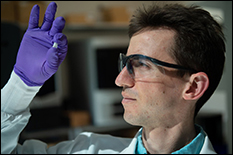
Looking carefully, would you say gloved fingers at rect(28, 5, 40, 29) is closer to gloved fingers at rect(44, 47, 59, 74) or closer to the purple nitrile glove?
the purple nitrile glove

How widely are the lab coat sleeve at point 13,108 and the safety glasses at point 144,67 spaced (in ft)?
1.10

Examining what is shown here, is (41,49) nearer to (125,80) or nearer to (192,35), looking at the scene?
(125,80)

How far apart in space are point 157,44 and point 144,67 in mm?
89

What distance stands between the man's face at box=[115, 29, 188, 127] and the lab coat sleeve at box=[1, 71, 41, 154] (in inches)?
13.0

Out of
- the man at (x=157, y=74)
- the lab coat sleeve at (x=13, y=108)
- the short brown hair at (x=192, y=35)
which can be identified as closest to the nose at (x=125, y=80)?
the man at (x=157, y=74)

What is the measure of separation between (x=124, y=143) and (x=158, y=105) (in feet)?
1.10

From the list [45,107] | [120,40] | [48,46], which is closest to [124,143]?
[48,46]

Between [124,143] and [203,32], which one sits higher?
[203,32]

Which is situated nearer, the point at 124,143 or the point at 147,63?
the point at 147,63

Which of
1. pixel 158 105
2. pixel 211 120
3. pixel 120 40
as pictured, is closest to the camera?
pixel 158 105

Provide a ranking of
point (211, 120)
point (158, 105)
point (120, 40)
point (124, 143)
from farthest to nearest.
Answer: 1. point (120, 40)
2. point (211, 120)
3. point (124, 143)
4. point (158, 105)

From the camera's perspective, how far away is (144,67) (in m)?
0.91

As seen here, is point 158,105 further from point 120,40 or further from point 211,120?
point 120,40

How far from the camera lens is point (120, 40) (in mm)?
2891
